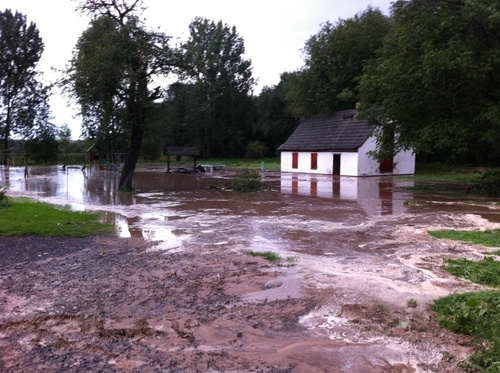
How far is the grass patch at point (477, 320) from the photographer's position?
473cm

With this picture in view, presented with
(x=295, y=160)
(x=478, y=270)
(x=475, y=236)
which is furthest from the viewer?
(x=295, y=160)

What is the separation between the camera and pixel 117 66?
21781 millimetres

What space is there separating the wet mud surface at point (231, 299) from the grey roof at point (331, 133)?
85.9 ft

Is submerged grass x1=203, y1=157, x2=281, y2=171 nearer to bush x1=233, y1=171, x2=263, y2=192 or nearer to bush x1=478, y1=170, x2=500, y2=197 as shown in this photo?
bush x1=233, y1=171, x2=263, y2=192

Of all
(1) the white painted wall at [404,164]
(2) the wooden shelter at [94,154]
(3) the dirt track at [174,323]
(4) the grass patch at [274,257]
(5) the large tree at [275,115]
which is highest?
(5) the large tree at [275,115]

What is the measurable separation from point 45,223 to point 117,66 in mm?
10584

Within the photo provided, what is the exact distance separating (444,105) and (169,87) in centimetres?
1391

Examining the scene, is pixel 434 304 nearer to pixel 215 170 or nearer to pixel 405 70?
pixel 405 70

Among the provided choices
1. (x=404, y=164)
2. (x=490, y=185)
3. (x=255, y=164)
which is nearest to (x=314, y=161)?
(x=404, y=164)


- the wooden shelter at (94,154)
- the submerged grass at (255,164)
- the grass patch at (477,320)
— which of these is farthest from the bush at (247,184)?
the wooden shelter at (94,154)

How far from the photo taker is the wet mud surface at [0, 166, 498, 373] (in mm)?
5137

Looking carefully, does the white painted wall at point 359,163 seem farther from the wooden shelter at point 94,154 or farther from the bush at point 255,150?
the wooden shelter at point 94,154

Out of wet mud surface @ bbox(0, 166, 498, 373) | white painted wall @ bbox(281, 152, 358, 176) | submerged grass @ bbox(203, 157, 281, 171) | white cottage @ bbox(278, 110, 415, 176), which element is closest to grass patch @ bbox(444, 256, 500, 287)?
wet mud surface @ bbox(0, 166, 498, 373)

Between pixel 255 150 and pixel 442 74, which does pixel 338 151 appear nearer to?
pixel 442 74
